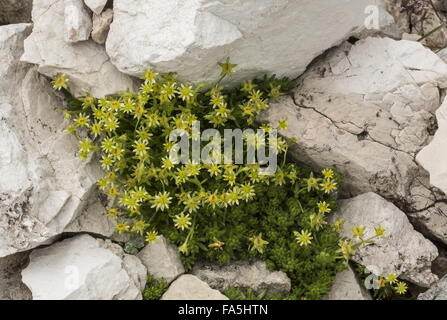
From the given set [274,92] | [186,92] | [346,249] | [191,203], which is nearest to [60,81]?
[186,92]

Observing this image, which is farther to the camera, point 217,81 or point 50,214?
point 217,81

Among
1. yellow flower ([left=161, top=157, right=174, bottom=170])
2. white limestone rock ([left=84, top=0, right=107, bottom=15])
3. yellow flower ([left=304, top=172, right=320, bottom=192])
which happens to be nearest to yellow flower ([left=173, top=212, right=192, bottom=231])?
yellow flower ([left=161, top=157, right=174, bottom=170])

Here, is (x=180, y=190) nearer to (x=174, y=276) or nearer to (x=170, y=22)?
(x=174, y=276)

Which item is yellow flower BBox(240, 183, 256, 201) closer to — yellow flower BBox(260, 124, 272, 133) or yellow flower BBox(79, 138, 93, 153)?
yellow flower BBox(260, 124, 272, 133)

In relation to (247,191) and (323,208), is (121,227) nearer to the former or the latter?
(247,191)

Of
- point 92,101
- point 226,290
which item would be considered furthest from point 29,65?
point 226,290

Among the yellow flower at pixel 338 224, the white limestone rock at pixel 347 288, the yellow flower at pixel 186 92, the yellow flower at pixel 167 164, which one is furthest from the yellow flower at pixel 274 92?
the white limestone rock at pixel 347 288

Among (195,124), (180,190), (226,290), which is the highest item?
(195,124)
